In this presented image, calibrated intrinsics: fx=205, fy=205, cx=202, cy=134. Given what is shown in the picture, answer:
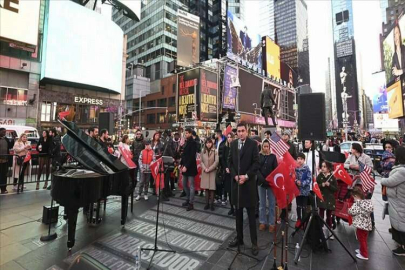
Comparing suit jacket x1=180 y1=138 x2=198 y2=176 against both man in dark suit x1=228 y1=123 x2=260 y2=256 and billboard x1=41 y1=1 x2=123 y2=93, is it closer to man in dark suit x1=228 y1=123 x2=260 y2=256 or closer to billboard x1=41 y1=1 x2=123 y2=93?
man in dark suit x1=228 y1=123 x2=260 y2=256

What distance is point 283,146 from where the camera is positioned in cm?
420

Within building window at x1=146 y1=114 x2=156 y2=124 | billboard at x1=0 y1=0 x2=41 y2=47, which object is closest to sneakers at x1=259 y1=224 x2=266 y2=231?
billboard at x1=0 y1=0 x2=41 y2=47

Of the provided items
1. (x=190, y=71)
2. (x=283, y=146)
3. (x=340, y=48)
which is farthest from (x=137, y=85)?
(x=340, y=48)

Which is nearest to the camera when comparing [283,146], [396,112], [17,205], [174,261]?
[174,261]

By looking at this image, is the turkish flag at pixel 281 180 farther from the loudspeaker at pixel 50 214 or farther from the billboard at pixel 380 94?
the billboard at pixel 380 94

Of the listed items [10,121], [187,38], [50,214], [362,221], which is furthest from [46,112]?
[362,221]

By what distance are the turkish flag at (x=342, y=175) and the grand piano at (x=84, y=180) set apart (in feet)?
16.2

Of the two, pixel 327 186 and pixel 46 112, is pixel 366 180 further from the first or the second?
pixel 46 112

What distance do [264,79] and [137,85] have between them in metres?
34.8

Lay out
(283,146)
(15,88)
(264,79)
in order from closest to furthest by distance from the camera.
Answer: (283,146) → (15,88) → (264,79)

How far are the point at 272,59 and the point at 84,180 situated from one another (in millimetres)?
54644

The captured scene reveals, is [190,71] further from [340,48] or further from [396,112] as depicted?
[340,48]

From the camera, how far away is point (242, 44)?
132ft

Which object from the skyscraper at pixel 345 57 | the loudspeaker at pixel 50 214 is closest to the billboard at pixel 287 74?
the skyscraper at pixel 345 57
